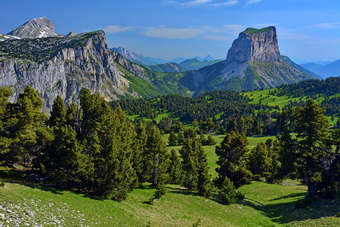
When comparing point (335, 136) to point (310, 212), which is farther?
point (335, 136)

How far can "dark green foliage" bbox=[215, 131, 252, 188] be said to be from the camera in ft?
205

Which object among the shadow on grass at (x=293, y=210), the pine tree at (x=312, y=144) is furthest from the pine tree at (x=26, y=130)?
the pine tree at (x=312, y=144)

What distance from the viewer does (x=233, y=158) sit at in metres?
63.9

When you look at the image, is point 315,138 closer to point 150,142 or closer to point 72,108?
point 150,142

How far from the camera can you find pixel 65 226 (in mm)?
23906

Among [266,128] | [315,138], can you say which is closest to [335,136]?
[315,138]

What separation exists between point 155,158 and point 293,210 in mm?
26878

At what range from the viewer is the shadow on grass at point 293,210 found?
38.5 m

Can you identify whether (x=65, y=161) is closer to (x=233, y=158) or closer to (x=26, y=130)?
(x=26, y=130)

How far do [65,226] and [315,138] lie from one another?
43.8 m

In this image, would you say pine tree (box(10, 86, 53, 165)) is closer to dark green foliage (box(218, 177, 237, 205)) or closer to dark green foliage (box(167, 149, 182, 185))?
dark green foliage (box(167, 149, 182, 185))

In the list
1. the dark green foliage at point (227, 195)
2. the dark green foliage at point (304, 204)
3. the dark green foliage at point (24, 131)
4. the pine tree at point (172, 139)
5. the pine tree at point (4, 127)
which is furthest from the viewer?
the pine tree at point (172, 139)

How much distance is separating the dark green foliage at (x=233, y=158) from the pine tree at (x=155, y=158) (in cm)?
1711

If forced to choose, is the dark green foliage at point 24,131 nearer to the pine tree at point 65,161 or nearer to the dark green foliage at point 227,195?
the pine tree at point 65,161
